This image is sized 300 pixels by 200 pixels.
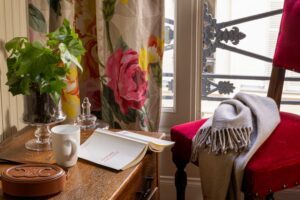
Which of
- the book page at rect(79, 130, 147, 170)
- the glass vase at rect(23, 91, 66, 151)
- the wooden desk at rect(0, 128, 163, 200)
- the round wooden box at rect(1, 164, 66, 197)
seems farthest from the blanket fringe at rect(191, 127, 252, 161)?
the round wooden box at rect(1, 164, 66, 197)

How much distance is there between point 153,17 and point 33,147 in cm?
75

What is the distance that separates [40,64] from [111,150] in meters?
0.31

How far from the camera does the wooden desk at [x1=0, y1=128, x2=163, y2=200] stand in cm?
115

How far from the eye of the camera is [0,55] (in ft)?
4.80

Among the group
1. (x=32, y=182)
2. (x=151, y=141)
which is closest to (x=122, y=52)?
(x=151, y=141)

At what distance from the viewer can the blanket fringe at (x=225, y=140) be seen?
5.05ft

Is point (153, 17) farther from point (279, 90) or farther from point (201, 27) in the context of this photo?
point (279, 90)

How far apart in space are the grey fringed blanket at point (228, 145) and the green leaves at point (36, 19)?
0.65 metres

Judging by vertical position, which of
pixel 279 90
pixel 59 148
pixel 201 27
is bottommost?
pixel 59 148

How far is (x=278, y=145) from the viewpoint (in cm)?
157

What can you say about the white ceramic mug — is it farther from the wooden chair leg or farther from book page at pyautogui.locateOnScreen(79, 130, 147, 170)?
the wooden chair leg

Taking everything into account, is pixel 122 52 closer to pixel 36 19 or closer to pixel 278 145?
pixel 36 19

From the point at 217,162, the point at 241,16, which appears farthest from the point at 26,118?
the point at 241,16

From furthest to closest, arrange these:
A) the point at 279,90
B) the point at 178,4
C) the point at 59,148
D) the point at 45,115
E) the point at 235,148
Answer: the point at 178,4, the point at 279,90, the point at 235,148, the point at 45,115, the point at 59,148
